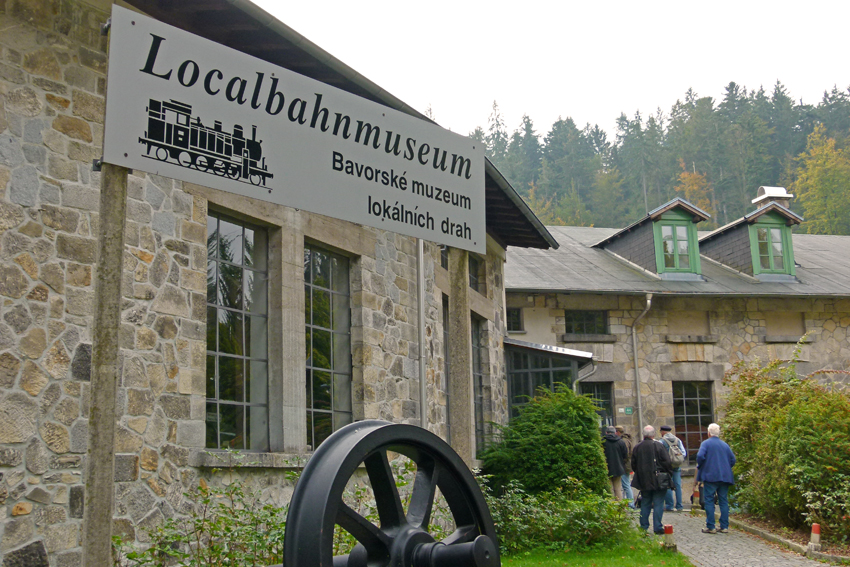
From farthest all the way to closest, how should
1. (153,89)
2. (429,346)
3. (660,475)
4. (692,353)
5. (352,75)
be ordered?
(692,353)
(660,475)
(429,346)
(352,75)
(153,89)

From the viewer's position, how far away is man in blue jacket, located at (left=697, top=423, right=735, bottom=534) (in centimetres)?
1168

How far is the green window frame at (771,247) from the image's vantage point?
20906mm

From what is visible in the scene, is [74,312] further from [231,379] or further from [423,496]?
[423,496]

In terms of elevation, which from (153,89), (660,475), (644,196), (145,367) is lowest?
(660,475)

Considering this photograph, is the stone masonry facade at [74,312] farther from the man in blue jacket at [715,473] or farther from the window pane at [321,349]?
the man in blue jacket at [715,473]

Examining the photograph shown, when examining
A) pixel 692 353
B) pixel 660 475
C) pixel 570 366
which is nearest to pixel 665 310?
pixel 692 353

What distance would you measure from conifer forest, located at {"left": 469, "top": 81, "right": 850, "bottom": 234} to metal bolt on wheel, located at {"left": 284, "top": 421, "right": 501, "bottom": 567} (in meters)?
40.9

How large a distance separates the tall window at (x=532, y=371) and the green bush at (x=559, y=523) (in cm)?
498

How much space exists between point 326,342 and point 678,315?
12.9 m

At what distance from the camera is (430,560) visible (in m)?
3.23

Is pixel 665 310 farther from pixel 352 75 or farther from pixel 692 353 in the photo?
pixel 352 75

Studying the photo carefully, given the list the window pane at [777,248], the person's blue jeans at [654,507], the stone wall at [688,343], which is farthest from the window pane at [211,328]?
the window pane at [777,248]

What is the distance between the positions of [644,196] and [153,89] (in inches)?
2035

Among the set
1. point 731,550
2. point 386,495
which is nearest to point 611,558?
point 731,550
